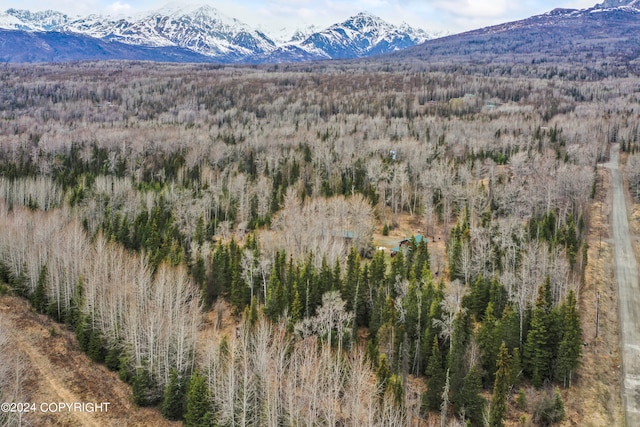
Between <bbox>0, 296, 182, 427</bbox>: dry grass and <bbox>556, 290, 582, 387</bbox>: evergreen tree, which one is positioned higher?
<bbox>556, 290, 582, 387</bbox>: evergreen tree

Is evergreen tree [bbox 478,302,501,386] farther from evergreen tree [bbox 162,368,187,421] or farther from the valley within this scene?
evergreen tree [bbox 162,368,187,421]

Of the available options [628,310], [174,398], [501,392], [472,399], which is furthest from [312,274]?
[628,310]

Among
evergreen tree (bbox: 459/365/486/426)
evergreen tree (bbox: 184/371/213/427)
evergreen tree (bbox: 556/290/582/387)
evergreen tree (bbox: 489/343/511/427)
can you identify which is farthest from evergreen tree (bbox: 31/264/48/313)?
evergreen tree (bbox: 556/290/582/387)

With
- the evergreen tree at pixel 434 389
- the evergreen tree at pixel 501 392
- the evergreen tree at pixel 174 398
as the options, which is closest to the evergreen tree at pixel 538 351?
the evergreen tree at pixel 501 392

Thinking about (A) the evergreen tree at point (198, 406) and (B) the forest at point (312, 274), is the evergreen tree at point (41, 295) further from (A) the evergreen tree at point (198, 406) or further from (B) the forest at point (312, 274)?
(A) the evergreen tree at point (198, 406)

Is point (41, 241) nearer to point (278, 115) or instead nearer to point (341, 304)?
point (341, 304)
